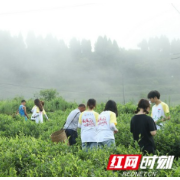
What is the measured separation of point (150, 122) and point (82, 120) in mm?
1861

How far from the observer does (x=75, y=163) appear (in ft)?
13.7

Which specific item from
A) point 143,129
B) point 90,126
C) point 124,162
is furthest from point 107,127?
point 124,162

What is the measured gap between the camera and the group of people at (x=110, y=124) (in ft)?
16.0

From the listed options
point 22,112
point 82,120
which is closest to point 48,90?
point 22,112

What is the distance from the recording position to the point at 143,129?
190 inches

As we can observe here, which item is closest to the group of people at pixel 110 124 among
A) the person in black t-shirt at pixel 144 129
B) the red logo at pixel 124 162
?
the person in black t-shirt at pixel 144 129

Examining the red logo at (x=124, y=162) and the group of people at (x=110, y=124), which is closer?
the red logo at (x=124, y=162)

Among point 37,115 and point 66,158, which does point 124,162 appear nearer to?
point 66,158

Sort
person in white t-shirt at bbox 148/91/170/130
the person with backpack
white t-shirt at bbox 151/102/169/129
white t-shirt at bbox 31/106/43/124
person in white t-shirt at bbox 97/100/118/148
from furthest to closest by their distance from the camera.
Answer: white t-shirt at bbox 31/106/43/124 < the person with backpack < white t-shirt at bbox 151/102/169/129 < person in white t-shirt at bbox 148/91/170/130 < person in white t-shirt at bbox 97/100/118/148

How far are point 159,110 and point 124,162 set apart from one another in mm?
2984

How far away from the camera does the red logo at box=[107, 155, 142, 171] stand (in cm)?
406

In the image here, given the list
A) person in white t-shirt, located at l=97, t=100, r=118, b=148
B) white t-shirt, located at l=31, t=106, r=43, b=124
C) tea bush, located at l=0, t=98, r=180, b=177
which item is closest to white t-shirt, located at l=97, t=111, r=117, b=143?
person in white t-shirt, located at l=97, t=100, r=118, b=148

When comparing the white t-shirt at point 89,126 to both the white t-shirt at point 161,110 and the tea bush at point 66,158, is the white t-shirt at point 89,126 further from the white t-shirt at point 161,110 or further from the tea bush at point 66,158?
the white t-shirt at point 161,110

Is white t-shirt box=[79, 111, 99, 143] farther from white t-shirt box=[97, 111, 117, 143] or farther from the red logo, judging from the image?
the red logo
